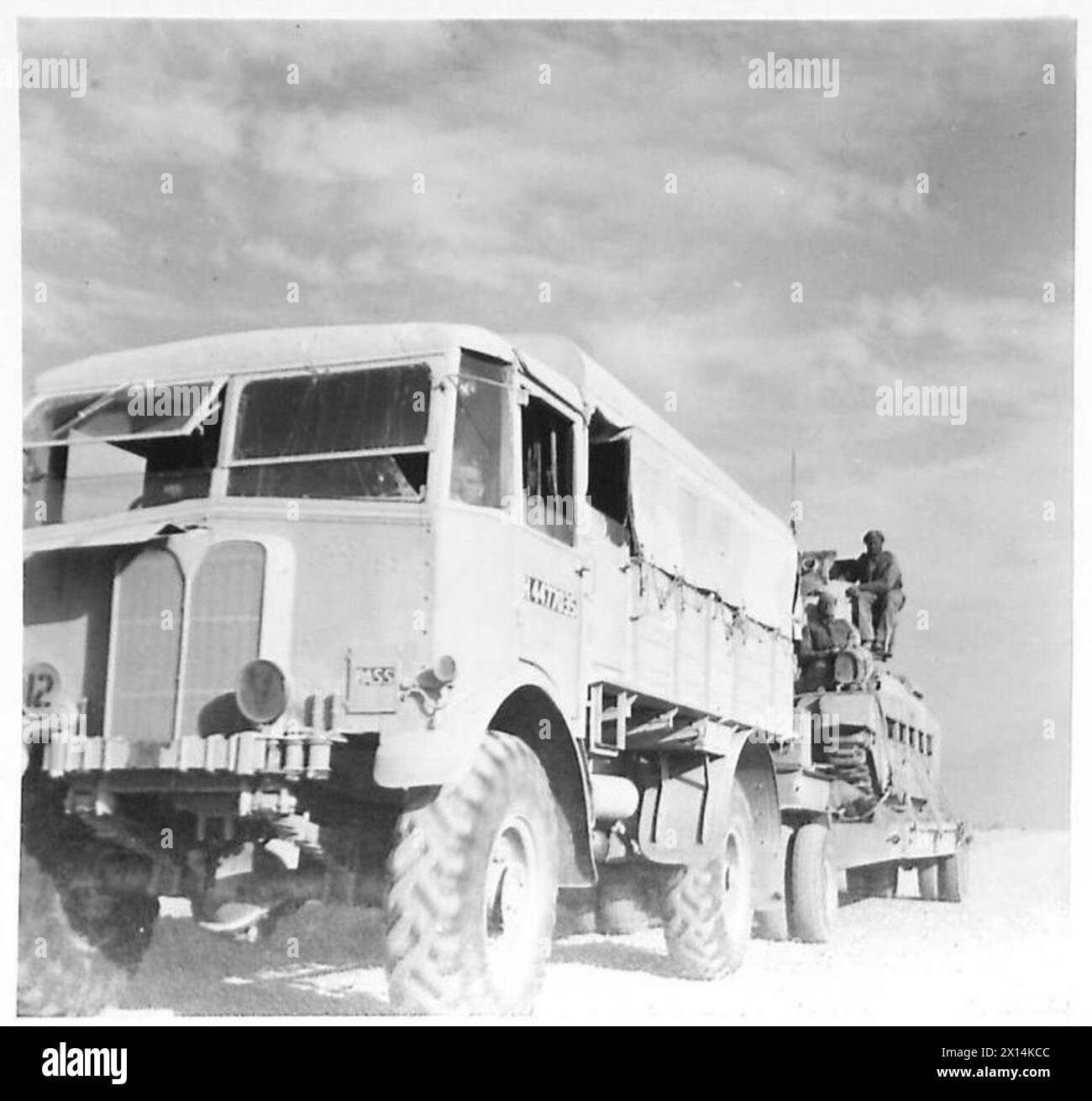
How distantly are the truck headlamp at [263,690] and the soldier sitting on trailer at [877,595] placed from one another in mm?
5071

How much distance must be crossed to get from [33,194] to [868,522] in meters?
5.17

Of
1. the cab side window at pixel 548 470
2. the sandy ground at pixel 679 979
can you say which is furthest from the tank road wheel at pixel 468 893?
the cab side window at pixel 548 470

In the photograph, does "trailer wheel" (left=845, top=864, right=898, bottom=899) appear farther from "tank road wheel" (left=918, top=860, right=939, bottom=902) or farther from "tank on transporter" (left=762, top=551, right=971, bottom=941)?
"tank road wheel" (left=918, top=860, right=939, bottom=902)

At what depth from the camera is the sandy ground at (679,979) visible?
286 inches

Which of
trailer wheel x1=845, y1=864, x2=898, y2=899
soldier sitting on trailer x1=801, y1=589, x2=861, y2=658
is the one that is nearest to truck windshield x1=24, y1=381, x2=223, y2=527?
soldier sitting on trailer x1=801, y1=589, x2=861, y2=658

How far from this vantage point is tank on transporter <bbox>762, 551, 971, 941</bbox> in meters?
10.7

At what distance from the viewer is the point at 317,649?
6.54m

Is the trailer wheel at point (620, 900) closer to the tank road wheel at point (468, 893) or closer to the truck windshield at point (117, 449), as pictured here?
the tank road wheel at point (468, 893)

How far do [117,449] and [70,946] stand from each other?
7.37 ft

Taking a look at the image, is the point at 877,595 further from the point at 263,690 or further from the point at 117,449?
the point at 263,690

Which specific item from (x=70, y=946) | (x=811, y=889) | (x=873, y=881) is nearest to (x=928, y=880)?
(x=873, y=881)
